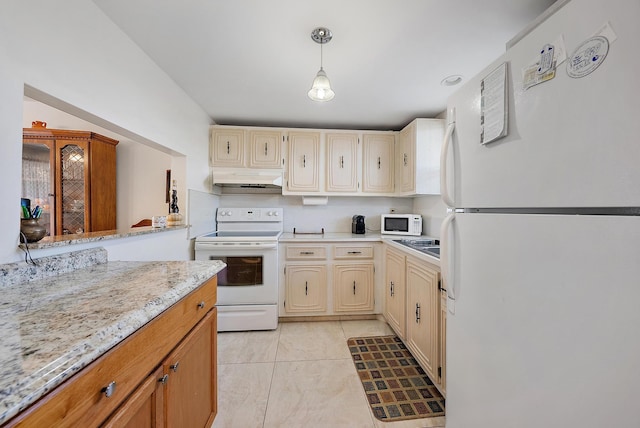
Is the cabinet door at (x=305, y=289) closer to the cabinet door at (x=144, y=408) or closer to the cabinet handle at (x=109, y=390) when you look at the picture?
the cabinet door at (x=144, y=408)

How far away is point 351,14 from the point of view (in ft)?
4.11

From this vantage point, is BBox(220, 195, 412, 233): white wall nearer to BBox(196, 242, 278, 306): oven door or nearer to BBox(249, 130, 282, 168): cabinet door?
BBox(249, 130, 282, 168): cabinet door

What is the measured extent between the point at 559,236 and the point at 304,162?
7.97ft

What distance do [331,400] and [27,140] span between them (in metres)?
3.92

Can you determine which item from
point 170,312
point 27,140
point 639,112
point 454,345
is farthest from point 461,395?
point 27,140

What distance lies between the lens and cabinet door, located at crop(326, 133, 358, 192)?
2.84 m

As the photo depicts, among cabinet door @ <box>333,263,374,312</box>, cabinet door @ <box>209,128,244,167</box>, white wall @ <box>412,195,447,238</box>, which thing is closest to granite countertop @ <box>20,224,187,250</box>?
cabinet door @ <box>209,128,244,167</box>

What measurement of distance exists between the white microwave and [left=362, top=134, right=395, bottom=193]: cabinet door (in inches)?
13.7

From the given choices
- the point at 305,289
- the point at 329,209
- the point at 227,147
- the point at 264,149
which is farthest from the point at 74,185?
the point at 329,209

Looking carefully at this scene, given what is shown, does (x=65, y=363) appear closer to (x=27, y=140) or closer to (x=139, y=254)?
(x=139, y=254)

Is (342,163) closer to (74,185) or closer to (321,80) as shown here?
(321,80)

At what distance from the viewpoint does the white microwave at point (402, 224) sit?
2.71m

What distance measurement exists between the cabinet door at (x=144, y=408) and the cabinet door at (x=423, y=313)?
149 centimetres

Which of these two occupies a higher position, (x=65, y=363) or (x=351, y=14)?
(x=351, y=14)
